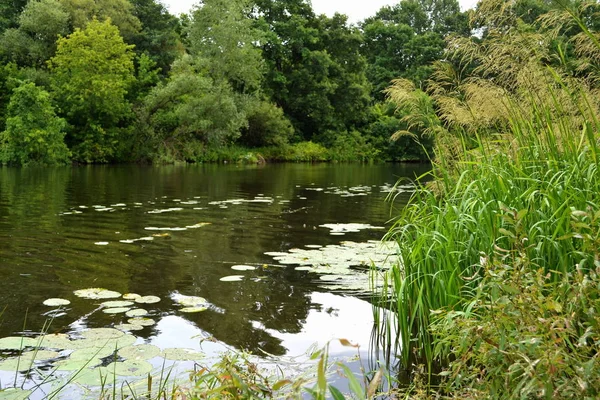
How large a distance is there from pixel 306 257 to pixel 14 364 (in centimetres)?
400

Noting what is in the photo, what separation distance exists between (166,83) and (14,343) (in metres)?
32.2

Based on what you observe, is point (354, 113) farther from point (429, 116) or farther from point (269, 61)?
point (429, 116)

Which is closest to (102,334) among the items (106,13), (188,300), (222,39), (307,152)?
(188,300)

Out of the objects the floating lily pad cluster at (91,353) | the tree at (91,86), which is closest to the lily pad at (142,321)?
the floating lily pad cluster at (91,353)

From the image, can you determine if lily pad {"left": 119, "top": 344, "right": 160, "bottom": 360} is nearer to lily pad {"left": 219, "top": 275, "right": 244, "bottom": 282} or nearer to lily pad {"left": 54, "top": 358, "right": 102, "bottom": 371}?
lily pad {"left": 54, "top": 358, "right": 102, "bottom": 371}

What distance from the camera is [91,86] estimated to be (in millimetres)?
29516

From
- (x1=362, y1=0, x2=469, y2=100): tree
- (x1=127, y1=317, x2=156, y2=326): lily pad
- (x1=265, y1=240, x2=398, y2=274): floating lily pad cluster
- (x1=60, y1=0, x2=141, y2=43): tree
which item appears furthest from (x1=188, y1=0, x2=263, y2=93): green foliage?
(x1=127, y1=317, x2=156, y2=326): lily pad

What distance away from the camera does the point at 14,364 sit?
3.51 m

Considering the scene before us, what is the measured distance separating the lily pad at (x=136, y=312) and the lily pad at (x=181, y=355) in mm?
893

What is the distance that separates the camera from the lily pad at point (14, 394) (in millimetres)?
3017

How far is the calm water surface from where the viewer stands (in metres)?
4.47

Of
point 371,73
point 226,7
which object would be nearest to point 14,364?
point 226,7

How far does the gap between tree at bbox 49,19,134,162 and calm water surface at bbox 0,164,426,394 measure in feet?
52.4

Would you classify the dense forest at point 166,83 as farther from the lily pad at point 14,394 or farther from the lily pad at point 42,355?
the lily pad at point 14,394
